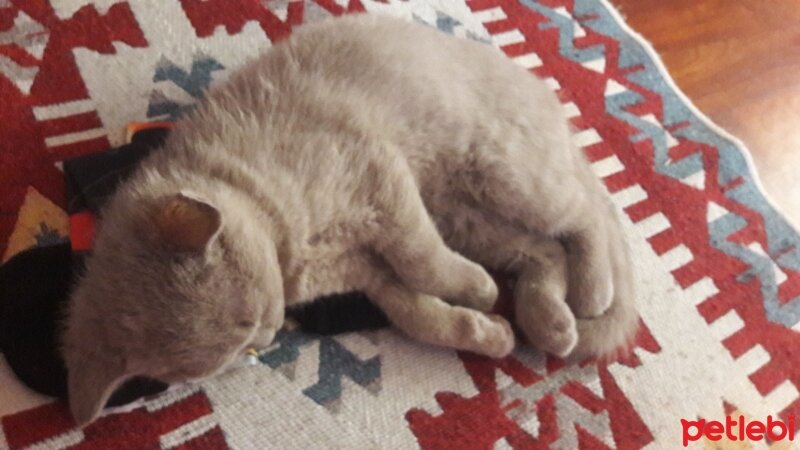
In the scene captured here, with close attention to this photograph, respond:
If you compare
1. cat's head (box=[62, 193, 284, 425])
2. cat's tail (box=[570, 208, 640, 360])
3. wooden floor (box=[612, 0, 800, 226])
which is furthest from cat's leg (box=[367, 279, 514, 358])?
wooden floor (box=[612, 0, 800, 226])

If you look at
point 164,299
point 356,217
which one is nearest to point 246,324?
point 164,299

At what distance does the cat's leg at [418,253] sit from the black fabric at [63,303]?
131 millimetres

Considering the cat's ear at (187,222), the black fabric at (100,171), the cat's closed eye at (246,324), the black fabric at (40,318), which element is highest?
the cat's ear at (187,222)

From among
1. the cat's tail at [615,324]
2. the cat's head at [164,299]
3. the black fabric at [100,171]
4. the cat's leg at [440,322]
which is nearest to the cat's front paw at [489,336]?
the cat's leg at [440,322]

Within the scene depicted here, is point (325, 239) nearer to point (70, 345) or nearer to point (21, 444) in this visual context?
point (70, 345)

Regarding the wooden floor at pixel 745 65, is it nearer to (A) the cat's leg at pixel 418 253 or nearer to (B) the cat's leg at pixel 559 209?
(B) the cat's leg at pixel 559 209

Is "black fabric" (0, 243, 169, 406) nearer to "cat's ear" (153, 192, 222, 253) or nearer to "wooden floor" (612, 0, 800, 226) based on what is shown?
"cat's ear" (153, 192, 222, 253)

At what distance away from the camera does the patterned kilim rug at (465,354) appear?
1191 mm

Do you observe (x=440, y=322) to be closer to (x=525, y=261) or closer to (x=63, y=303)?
(x=525, y=261)

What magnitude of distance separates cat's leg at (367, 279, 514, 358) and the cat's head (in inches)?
12.5

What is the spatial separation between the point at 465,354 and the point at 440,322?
0.11 meters

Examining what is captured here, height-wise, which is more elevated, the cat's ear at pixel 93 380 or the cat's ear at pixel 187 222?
the cat's ear at pixel 187 222

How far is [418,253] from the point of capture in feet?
3.94

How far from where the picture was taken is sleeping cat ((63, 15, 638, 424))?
37.1 inches
